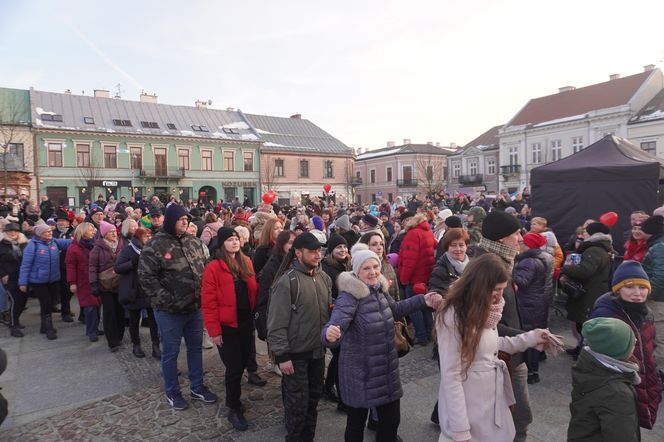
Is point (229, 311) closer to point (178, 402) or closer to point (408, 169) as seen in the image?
point (178, 402)

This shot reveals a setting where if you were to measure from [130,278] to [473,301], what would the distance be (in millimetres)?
4888

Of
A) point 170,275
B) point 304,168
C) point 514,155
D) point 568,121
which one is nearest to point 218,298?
point 170,275

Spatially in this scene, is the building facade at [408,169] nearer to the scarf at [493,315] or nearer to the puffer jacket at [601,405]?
the scarf at [493,315]

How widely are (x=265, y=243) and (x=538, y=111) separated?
148ft

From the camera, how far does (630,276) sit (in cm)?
317

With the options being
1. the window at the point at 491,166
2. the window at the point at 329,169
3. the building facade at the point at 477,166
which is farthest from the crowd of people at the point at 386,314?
the window at the point at 491,166

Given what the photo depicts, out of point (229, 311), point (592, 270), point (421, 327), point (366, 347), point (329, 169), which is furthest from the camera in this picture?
point (329, 169)

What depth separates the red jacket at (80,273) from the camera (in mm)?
6504

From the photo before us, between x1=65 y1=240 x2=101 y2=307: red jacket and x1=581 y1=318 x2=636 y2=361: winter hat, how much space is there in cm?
665

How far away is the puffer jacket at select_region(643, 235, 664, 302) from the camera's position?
449 centimetres

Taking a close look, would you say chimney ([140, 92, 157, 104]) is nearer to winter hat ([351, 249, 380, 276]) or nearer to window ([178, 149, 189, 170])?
window ([178, 149, 189, 170])

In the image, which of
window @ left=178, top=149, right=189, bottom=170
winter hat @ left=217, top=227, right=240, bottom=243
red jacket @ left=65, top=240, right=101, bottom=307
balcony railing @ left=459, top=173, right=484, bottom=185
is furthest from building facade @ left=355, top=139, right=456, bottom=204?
winter hat @ left=217, top=227, right=240, bottom=243

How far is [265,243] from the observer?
511 cm

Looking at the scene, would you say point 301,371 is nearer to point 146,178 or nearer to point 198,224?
point 198,224
